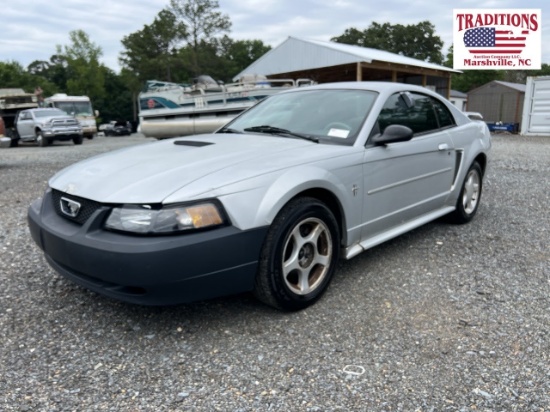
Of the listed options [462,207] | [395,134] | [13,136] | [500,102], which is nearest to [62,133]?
[13,136]

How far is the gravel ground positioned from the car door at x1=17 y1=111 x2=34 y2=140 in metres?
18.3

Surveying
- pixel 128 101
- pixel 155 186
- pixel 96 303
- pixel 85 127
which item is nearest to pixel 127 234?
pixel 155 186

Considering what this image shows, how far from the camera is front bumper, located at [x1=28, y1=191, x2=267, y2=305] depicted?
2166 mm

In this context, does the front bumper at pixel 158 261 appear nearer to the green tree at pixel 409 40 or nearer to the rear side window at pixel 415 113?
the rear side window at pixel 415 113

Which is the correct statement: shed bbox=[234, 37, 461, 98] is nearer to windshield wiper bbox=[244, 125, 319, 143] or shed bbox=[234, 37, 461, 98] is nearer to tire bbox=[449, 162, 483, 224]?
tire bbox=[449, 162, 483, 224]

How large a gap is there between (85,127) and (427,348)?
87.7ft

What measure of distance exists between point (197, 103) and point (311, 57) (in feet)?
35.5

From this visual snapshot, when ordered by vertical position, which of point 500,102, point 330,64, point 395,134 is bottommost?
point 500,102

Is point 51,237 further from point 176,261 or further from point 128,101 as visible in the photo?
point 128,101

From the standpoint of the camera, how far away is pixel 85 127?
25.8 m

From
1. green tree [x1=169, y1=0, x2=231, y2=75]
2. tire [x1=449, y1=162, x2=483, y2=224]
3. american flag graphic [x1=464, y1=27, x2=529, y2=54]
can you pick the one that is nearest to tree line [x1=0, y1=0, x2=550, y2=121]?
green tree [x1=169, y1=0, x2=231, y2=75]

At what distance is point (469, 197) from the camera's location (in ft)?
15.3

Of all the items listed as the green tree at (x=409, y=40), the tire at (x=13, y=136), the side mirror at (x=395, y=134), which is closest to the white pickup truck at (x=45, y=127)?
the tire at (x=13, y=136)

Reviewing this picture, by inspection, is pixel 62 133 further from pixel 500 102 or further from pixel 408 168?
pixel 500 102
